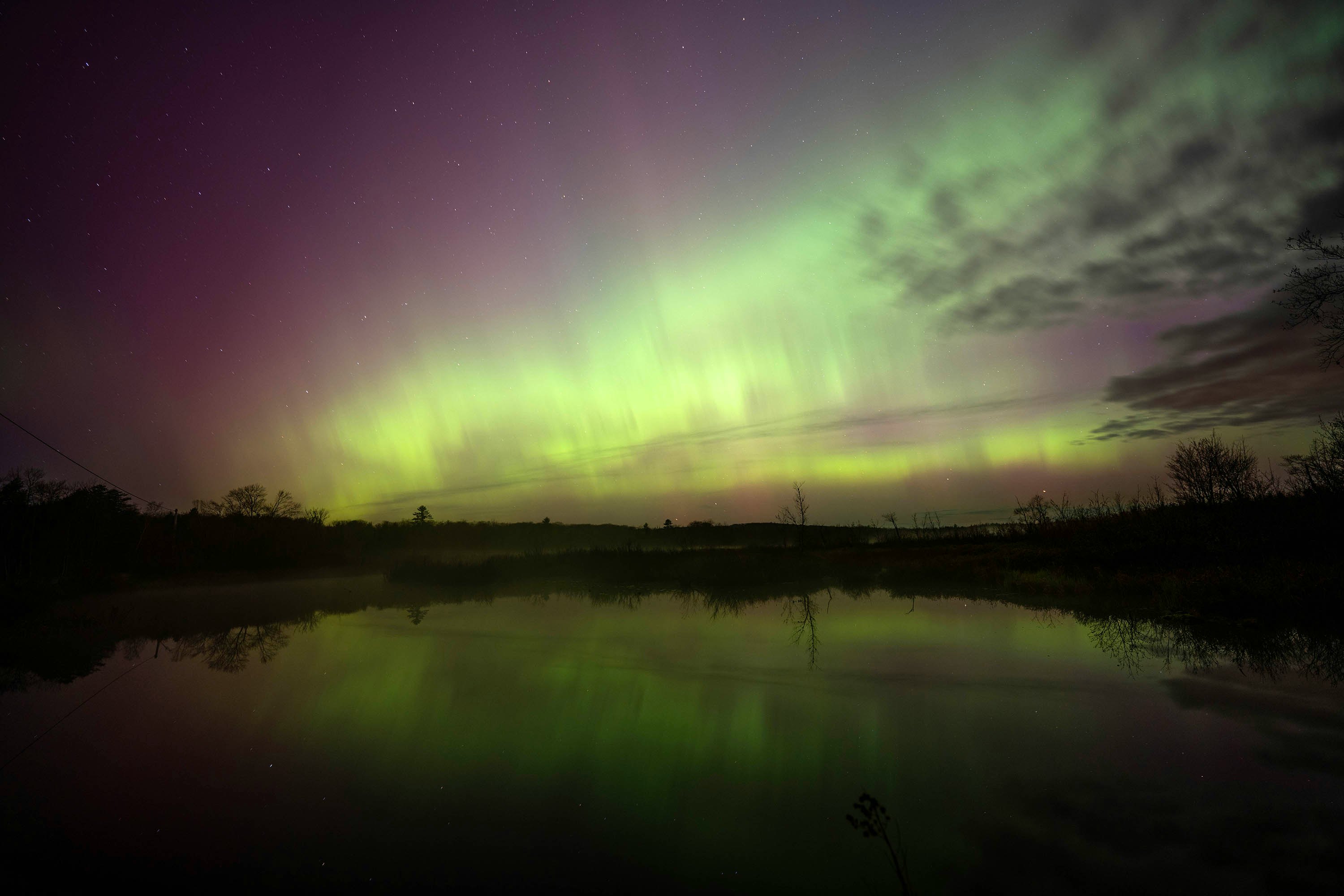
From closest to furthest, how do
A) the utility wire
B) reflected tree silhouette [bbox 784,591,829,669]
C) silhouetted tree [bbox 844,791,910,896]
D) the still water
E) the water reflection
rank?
silhouetted tree [bbox 844,791,910,896], the still water, the utility wire, the water reflection, reflected tree silhouette [bbox 784,591,829,669]

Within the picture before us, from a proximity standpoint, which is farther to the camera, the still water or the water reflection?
the water reflection

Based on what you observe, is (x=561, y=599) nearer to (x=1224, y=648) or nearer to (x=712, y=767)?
(x=712, y=767)

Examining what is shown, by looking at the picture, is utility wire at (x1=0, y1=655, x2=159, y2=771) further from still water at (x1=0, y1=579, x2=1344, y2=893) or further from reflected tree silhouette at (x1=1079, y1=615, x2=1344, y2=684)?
reflected tree silhouette at (x1=1079, y1=615, x2=1344, y2=684)

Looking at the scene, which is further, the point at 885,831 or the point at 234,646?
the point at 234,646

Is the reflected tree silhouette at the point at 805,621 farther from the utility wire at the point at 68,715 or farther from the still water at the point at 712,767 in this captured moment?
the utility wire at the point at 68,715

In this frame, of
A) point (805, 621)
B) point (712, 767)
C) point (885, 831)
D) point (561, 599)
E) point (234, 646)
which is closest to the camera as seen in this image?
point (885, 831)

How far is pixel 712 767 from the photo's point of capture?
700 cm

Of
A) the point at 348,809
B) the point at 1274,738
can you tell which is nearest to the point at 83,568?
the point at 348,809

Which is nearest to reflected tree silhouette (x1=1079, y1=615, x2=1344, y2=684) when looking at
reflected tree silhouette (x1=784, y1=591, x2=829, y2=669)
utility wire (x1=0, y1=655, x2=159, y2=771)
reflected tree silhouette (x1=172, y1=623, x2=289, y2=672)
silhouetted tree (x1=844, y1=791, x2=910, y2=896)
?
reflected tree silhouette (x1=784, y1=591, x2=829, y2=669)

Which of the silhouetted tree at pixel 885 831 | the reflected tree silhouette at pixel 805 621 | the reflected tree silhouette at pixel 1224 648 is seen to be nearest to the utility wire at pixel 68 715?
the silhouetted tree at pixel 885 831

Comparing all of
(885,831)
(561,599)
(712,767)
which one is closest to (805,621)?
(712,767)

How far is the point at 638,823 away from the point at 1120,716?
7289 mm

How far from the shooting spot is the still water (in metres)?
4.79

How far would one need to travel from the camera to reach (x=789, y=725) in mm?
8234
